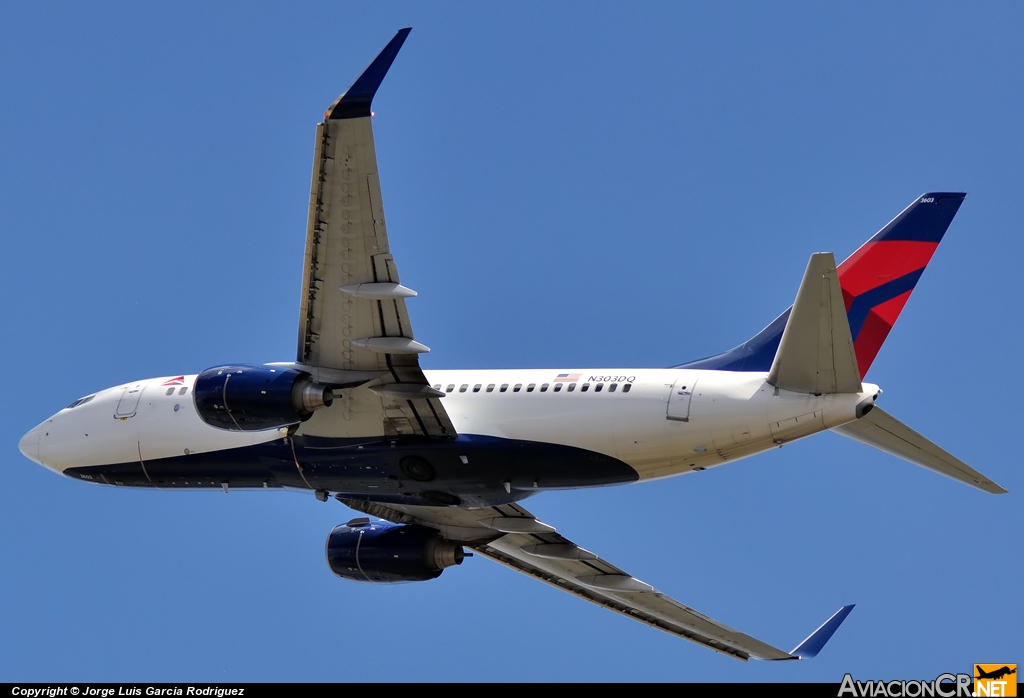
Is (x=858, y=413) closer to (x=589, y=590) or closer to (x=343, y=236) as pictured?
(x=343, y=236)

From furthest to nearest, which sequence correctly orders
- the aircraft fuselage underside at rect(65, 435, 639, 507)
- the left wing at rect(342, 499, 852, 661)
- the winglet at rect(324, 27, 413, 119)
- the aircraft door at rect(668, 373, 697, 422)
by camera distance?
the left wing at rect(342, 499, 852, 661) < the aircraft fuselage underside at rect(65, 435, 639, 507) < the aircraft door at rect(668, 373, 697, 422) < the winglet at rect(324, 27, 413, 119)

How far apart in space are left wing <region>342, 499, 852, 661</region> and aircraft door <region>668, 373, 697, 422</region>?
7.63 metres

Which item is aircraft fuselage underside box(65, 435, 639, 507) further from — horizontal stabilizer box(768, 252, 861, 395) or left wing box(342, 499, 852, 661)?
horizontal stabilizer box(768, 252, 861, 395)

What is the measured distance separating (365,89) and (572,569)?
1730 centimetres

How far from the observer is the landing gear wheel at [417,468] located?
110ft

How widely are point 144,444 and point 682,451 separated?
45.9 ft

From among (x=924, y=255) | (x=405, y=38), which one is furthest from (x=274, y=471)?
(x=924, y=255)

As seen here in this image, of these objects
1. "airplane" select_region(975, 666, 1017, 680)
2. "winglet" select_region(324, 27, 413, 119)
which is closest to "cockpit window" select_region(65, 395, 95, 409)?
"winglet" select_region(324, 27, 413, 119)

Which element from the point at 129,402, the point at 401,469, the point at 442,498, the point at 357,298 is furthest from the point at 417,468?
the point at 129,402

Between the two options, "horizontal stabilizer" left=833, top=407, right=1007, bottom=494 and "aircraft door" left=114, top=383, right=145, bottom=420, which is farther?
"aircraft door" left=114, top=383, right=145, bottom=420

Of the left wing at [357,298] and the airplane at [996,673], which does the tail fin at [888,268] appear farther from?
the left wing at [357,298]

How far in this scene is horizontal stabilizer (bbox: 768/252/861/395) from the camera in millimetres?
27156

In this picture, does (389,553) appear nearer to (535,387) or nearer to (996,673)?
(535,387)

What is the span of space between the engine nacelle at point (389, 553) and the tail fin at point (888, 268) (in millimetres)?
10459
